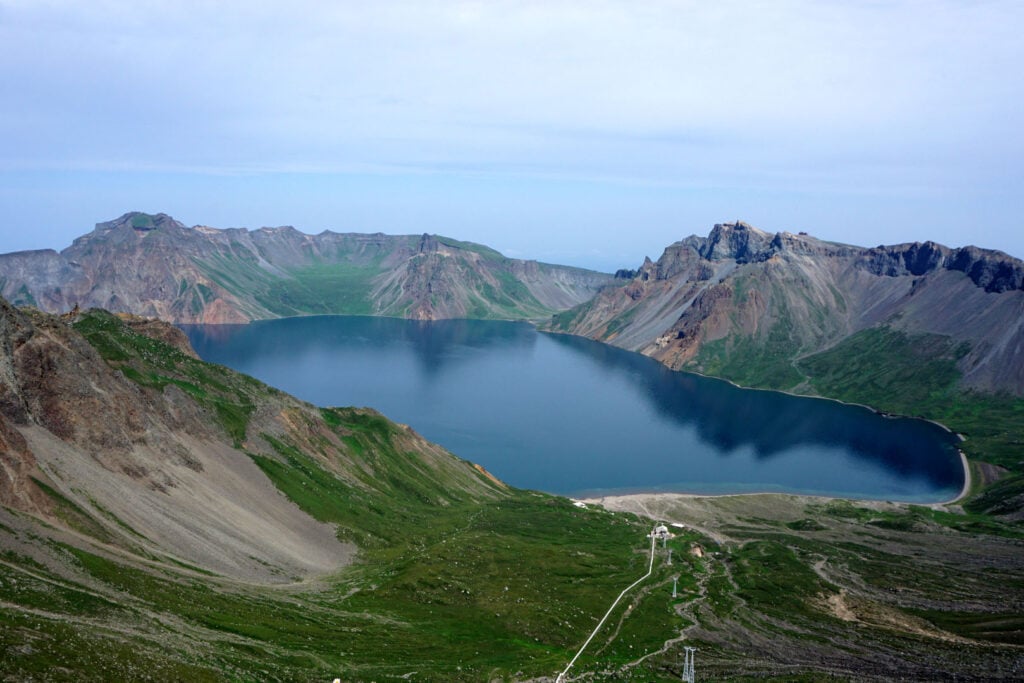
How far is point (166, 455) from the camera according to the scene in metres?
101

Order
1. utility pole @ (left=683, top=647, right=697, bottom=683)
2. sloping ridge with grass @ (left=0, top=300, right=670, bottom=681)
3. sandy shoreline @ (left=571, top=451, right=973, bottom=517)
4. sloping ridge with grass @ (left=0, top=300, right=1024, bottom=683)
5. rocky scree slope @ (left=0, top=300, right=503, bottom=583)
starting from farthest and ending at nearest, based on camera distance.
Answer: sandy shoreline @ (left=571, top=451, right=973, bottom=517) < rocky scree slope @ (left=0, top=300, right=503, bottom=583) < utility pole @ (left=683, top=647, right=697, bottom=683) < sloping ridge with grass @ (left=0, top=300, right=1024, bottom=683) < sloping ridge with grass @ (left=0, top=300, right=670, bottom=681)

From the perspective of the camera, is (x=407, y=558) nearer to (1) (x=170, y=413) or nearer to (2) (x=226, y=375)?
(1) (x=170, y=413)

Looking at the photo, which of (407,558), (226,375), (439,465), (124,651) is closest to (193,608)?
(124,651)

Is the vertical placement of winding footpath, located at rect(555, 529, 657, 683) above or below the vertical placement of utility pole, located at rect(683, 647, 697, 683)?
below

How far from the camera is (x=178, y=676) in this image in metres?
47.9

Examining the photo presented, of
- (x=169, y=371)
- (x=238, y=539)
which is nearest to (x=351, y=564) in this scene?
(x=238, y=539)

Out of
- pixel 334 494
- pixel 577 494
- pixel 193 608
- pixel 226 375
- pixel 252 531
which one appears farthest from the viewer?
pixel 577 494

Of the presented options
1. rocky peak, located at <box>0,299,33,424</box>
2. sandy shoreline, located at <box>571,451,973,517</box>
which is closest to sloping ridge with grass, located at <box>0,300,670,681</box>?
rocky peak, located at <box>0,299,33,424</box>

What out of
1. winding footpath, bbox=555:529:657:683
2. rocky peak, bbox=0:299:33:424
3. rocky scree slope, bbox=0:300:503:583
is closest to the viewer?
winding footpath, bbox=555:529:657:683

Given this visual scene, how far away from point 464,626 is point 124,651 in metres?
41.9

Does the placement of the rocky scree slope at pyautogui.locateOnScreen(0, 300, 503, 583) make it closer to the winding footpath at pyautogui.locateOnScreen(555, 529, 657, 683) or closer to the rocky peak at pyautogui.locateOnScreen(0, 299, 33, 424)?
the rocky peak at pyautogui.locateOnScreen(0, 299, 33, 424)

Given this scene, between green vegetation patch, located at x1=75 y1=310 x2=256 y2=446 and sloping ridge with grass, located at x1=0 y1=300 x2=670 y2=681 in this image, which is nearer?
sloping ridge with grass, located at x1=0 y1=300 x2=670 y2=681

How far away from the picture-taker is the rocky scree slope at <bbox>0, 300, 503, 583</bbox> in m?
79.2

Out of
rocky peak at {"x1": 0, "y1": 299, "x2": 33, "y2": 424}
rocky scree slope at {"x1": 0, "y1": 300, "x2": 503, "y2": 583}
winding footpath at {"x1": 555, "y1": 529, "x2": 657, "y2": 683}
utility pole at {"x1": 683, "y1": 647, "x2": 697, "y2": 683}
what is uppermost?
rocky peak at {"x1": 0, "y1": 299, "x2": 33, "y2": 424}
